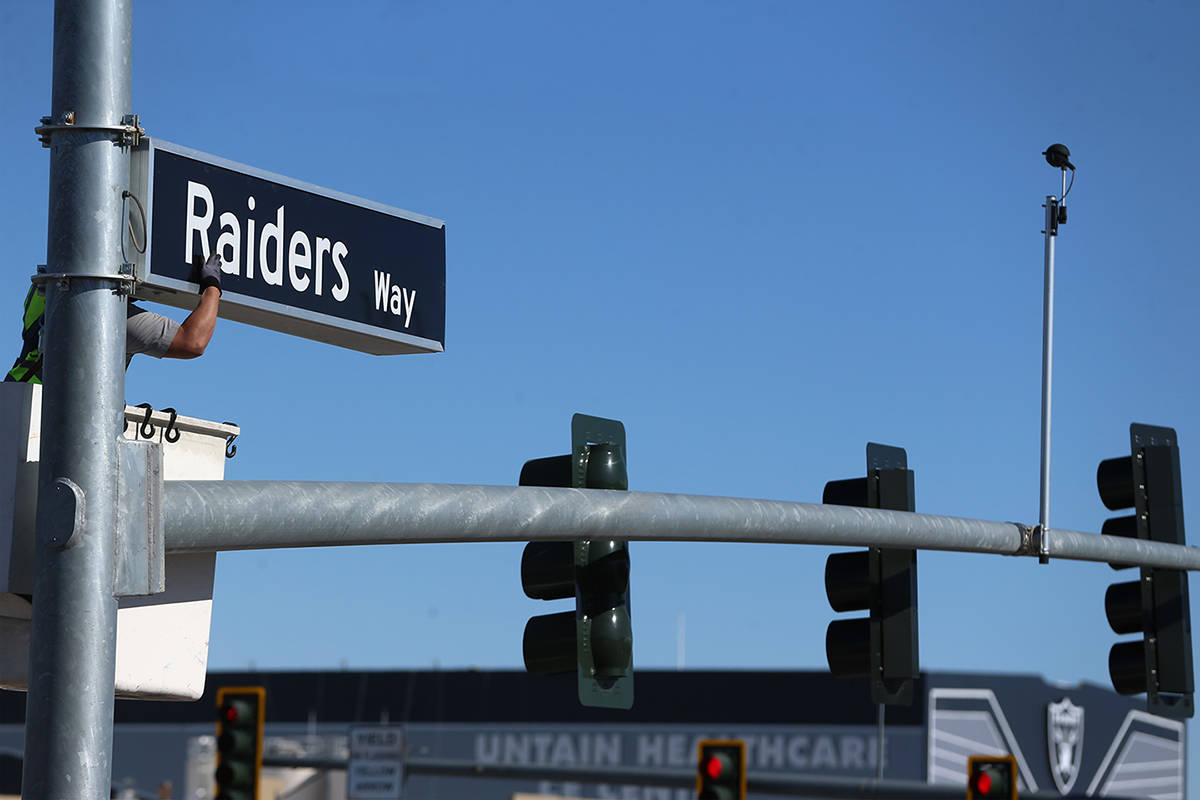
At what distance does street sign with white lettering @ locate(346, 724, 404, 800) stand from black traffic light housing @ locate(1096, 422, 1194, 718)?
19641 millimetres

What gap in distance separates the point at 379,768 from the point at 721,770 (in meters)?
11.8

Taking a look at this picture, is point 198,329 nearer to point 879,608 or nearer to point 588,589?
point 588,589

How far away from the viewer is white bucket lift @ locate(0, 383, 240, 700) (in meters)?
5.25

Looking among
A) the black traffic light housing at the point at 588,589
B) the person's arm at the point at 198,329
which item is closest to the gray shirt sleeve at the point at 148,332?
the person's arm at the point at 198,329

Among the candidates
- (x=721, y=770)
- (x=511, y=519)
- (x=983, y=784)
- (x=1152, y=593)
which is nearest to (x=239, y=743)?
(x=721, y=770)

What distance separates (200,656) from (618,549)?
242cm

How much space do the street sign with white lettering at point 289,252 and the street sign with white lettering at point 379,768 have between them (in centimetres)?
2383

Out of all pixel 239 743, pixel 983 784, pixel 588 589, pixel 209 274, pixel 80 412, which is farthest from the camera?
pixel 983 784

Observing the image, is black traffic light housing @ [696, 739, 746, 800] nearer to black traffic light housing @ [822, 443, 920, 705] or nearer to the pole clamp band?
black traffic light housing @ [822, 443, 920, 705]

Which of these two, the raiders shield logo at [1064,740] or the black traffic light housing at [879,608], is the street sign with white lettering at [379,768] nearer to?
the black traffic light housing at [879,608]

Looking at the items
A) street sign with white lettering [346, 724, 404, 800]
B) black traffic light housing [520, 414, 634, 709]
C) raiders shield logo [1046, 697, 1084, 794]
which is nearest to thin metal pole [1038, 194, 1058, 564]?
black traffic light housing [520, 414, 634, 709]

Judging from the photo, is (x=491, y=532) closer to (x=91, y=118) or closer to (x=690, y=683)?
(x=91, y=118)

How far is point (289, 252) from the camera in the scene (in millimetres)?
Result: 6113

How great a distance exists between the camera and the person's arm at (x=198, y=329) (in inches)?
227
